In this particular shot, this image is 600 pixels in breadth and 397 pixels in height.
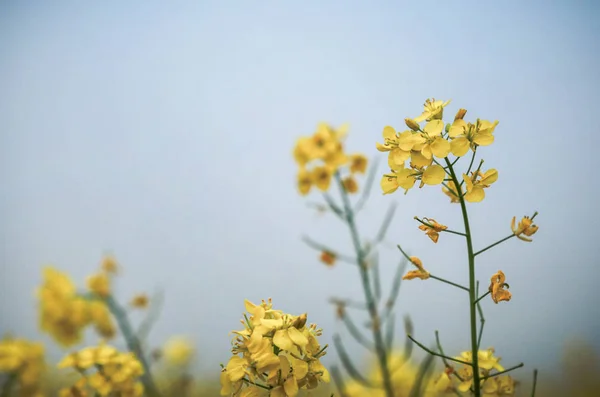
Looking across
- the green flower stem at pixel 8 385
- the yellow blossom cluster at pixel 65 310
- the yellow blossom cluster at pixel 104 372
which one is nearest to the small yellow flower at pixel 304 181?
the yellow blossom cluster at pixel 104 372

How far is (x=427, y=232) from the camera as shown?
684 mm

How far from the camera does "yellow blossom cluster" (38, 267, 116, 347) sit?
1.49 meters

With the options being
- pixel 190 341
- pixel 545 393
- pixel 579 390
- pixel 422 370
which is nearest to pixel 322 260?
pixel 422 370

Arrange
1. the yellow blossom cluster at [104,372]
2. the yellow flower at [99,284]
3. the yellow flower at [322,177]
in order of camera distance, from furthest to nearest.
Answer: the yellow flower at [99,284] → the yellow flower at [322,177] → the yellow blossom cluster at [104,372]

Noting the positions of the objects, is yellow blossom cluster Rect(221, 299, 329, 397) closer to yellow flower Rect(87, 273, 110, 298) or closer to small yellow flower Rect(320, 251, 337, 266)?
small yellow flower Rect(320, 251, 337, 266)

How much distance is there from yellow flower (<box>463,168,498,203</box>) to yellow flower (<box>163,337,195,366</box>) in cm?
191

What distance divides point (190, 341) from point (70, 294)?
1.05 metres

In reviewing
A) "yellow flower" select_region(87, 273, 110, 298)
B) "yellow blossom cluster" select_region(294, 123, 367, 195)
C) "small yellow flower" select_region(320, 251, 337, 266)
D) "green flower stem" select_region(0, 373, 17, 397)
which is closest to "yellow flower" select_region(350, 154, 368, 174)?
"yellow blossom cluster" select_region(294, 123, 367, 195)

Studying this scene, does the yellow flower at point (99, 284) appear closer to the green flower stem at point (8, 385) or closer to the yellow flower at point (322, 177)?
the green flower stem at point (8, 385)

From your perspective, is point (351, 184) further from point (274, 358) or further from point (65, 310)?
point (65, 310)

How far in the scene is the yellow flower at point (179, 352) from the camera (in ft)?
7.45

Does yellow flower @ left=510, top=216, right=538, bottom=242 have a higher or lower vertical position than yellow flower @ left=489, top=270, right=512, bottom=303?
higher

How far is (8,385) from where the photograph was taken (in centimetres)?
124

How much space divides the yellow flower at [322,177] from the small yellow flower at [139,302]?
81 centimetres
